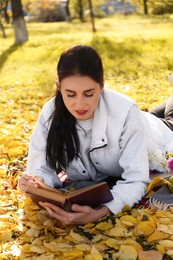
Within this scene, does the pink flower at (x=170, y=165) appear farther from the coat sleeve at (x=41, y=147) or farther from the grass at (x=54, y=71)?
the grass at (x=54, y=71)

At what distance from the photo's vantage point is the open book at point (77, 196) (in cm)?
251

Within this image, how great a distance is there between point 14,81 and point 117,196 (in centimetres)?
561

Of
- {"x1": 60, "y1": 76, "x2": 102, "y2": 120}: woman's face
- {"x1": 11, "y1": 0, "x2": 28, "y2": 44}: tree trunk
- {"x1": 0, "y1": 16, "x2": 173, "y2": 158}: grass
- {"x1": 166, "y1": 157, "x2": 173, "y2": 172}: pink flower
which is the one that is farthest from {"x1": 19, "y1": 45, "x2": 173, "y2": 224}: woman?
{"x1": 11, "y1": 0, "x2": 28, "y2": 44}: tree trunk

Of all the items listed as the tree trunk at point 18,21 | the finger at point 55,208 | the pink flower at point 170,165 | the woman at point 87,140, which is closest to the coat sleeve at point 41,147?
the woman at point 87,140

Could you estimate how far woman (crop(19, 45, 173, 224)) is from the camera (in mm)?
2658

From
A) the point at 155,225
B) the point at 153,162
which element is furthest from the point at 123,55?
the point at 155,225

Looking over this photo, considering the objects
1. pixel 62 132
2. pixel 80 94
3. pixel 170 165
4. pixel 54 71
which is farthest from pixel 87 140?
pixel 54 71

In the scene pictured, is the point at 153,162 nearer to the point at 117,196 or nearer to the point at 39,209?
the point at 117,196

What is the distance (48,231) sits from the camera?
107 inches

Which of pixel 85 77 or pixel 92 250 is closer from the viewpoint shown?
pixel 92 250

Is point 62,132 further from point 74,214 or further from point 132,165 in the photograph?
point 74,214

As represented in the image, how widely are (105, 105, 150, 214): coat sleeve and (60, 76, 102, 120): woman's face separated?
288 mm

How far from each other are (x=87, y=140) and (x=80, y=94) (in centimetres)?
47

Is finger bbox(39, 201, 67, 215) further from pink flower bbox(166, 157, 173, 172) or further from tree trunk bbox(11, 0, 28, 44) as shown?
tree trunk bbox(11, 0, 28, 44)
